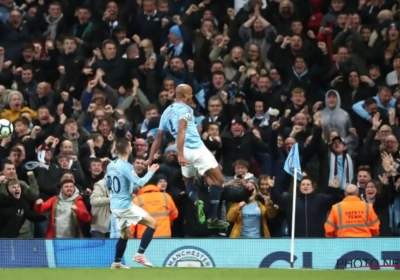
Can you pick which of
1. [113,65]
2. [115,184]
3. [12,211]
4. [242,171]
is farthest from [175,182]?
[113,65]

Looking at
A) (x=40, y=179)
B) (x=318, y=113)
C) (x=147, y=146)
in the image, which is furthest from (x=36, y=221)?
(x=318, y=113)

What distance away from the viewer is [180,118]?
18297mm

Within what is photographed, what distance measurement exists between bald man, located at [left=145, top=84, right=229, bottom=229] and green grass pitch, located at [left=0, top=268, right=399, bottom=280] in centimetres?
132

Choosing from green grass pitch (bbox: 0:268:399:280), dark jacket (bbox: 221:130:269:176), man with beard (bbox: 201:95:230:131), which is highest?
man with beard (bbox: 201:95:230:131)

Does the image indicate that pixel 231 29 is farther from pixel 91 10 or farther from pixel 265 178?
pixel 265 178

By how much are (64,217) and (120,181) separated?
3152 millimetres

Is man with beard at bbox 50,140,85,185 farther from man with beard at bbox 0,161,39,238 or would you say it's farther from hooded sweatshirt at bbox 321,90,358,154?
hooded sweatshirt at bbox 321,90,358,154

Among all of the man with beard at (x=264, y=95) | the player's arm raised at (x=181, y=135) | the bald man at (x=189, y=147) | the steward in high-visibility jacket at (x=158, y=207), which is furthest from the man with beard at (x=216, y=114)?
the player's arm raised at (x=181, y=135)

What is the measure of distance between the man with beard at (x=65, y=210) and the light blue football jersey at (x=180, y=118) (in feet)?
9.79

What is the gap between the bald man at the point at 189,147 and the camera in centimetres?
1831

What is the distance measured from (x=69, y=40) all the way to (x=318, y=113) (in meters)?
5.73

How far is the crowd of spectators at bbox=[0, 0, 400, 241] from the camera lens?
69.7 ft

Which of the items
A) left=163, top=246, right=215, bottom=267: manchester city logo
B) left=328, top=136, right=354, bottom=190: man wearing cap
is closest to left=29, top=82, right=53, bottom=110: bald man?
left=328, top=136, right=354, bottom=190: man wearing cap

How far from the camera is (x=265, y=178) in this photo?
21375 millimetres
